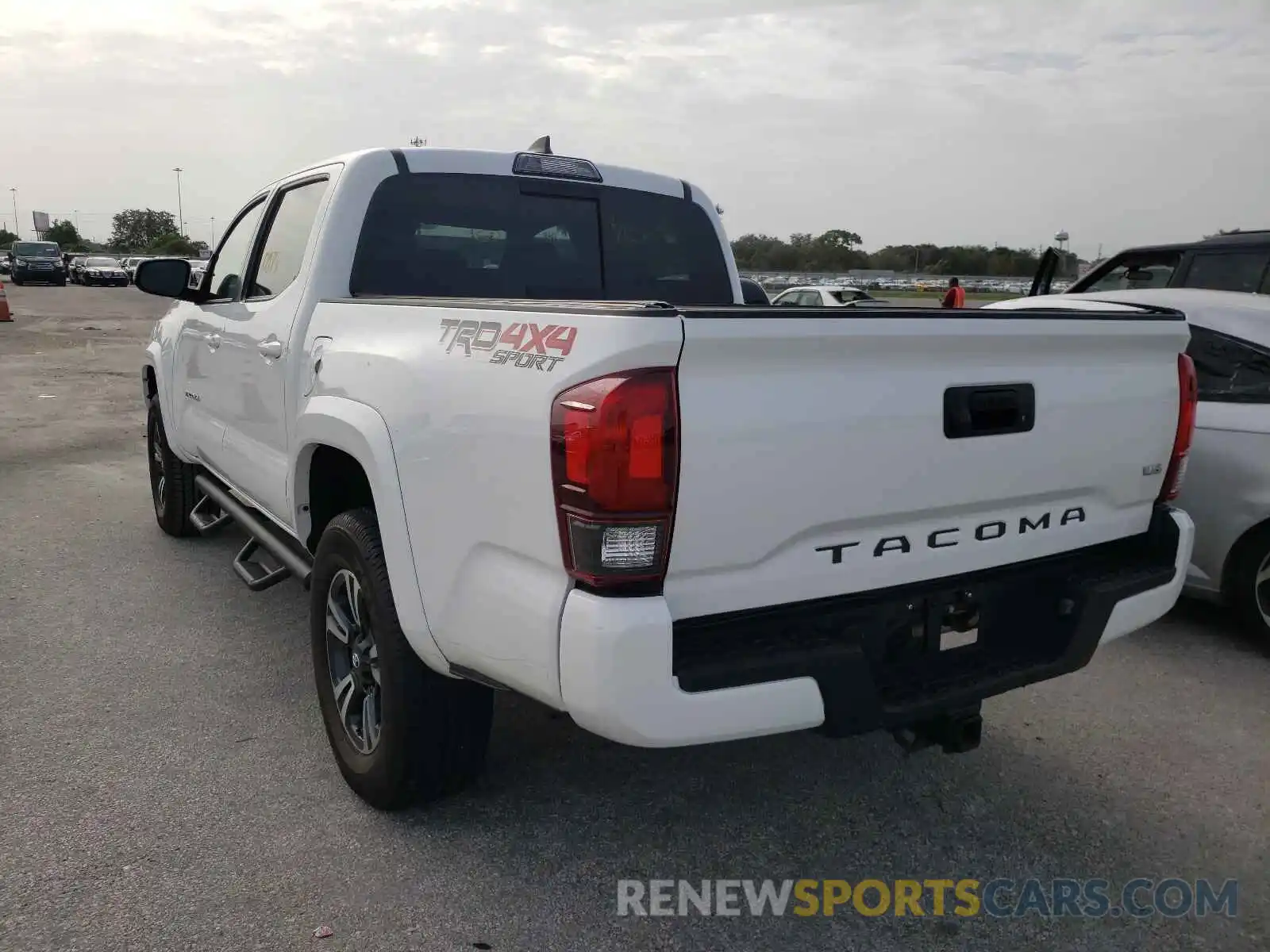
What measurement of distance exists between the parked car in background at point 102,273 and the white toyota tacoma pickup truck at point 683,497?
50.8m

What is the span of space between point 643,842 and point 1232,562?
3.19 metres

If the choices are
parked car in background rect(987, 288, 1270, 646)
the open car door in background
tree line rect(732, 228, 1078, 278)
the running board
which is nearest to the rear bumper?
parked car in background rect(987, 288, 1270, 646)

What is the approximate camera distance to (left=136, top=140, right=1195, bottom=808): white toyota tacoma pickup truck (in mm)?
2160

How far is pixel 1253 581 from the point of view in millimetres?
4547

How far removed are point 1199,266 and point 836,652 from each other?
16.7 ft

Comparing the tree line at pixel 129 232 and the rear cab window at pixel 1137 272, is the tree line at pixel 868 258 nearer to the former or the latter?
the rear cab window at pixel 1137 272

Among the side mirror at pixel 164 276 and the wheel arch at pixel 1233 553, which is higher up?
the side mirror at pixel 164 276

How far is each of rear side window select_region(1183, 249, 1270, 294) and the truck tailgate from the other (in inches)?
140

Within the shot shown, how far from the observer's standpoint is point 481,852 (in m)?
2.92

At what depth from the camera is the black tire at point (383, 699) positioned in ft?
9.34

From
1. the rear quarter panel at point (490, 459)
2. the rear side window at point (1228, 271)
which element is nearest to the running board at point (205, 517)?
the rear quarter panel at point (490, 459)

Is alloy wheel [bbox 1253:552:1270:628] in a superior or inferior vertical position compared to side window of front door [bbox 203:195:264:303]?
inferior

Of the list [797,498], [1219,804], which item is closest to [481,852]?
[797,498]

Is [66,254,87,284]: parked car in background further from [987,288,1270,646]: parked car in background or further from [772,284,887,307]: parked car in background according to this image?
[987,288,1270,646]: parked car in background
